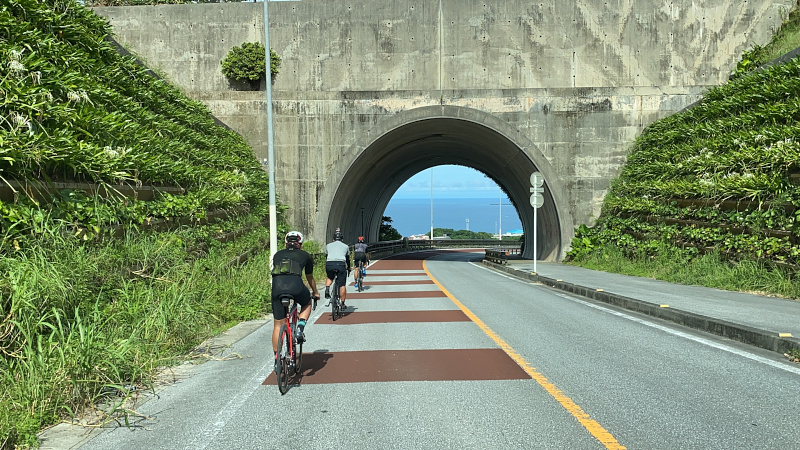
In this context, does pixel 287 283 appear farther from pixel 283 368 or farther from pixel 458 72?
pixel 458 72

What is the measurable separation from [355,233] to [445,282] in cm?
1587

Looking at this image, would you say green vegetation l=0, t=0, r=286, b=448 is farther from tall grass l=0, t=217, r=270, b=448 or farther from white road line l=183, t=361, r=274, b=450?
white road line l=183, t=361, r=274, b=450

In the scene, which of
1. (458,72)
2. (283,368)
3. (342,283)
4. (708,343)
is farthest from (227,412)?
(458,72)

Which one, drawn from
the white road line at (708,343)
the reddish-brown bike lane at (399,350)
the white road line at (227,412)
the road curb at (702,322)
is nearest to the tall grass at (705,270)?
the road curb at (702,322)

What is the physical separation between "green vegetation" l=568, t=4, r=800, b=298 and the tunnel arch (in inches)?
124

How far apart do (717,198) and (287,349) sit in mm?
13605

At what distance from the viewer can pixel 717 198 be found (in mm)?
15891

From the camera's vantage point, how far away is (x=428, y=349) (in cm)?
804

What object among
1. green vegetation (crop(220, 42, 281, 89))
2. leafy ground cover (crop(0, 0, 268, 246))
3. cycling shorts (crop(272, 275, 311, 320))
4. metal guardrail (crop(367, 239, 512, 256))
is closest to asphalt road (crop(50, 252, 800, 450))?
cycling shorts (crop(272, 275, 311, 320))

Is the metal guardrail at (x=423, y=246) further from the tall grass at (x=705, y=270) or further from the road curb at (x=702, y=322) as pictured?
the road curb at (x=702, y=322)

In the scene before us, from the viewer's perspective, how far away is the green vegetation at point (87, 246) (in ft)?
18.9

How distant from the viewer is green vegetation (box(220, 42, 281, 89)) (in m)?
27.3

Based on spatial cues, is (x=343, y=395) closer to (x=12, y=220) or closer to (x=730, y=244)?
(x=12, y=220)

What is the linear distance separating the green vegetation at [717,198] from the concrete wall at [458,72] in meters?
2.04
